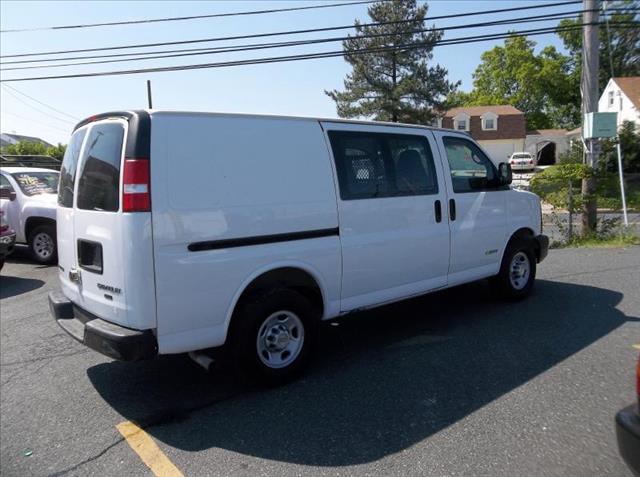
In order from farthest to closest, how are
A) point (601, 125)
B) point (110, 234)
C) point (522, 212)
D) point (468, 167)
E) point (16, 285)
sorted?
point (601, 125) → point (16, 285) → point (522, 212) → point (468, 167) → point (110, 234)

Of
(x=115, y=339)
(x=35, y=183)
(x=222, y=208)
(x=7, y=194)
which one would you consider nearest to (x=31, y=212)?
(x=7, y=194)

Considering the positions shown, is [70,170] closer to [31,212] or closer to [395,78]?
[31,212]

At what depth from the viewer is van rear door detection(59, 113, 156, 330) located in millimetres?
3400

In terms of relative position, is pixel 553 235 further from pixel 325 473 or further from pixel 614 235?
pixel 325 473

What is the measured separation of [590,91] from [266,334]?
10.4 meters

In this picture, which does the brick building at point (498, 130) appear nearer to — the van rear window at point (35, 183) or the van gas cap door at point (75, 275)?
the van rear window at point (35, 183)

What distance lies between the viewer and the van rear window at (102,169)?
3562 millimetres

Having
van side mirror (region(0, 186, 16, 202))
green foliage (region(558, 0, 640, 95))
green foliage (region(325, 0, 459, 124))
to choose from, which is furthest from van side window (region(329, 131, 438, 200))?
green foliage (region(325, 0, 459, 124))

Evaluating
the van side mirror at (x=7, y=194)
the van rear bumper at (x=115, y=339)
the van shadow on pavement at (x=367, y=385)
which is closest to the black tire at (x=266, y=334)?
the van shadow on pavement at (x=367, y=385)

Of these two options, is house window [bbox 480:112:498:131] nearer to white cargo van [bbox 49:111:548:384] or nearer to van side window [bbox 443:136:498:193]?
van side window [bbox 443:136:498:193]

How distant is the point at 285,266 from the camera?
402cm

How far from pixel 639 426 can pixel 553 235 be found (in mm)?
10126

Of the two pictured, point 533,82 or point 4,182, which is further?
point 533,82

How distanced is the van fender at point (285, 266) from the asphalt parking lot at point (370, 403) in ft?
1.76
